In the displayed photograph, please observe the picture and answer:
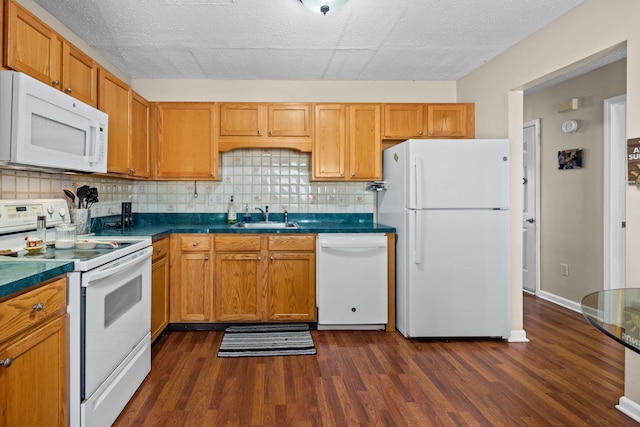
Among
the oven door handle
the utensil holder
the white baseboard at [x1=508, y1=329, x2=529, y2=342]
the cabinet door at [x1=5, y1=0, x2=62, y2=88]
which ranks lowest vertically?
the white baseboard at [x1=508, y1=329, x2=529, y2=342]

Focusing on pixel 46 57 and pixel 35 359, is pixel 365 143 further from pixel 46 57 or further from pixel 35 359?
pixel 35 359

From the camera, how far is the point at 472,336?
3049 millimetres

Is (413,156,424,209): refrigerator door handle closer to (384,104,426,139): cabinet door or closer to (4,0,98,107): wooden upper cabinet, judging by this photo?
(384,104,426,139): cabinet door

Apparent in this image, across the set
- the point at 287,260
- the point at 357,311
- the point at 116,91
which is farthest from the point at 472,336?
the point at 116,91

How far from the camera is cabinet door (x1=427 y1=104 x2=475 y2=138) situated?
3.63 metres

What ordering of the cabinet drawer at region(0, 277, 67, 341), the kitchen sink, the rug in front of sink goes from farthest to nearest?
1. the kitchen sink
2. the rug in front of sink
3. the cabinet drawer at region(0, 277, 67, 341)

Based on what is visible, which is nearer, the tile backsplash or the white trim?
the white trim

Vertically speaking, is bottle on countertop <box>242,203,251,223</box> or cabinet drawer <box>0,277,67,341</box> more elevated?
bottle on countertop <box>242,203,251,223</box>

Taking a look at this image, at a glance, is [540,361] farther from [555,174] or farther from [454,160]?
[555,174]

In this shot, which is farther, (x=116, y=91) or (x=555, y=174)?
(x=555, y=174)

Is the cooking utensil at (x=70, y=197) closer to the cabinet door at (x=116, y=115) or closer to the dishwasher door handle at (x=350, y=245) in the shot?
the cabinet door at (x=116, y=115)

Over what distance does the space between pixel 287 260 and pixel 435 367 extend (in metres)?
1.43

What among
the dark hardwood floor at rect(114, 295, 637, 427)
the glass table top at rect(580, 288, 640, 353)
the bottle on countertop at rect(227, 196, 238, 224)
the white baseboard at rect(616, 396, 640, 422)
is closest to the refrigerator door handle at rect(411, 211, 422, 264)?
the dark hardwood floor at rect(114, 295, 637, 427)

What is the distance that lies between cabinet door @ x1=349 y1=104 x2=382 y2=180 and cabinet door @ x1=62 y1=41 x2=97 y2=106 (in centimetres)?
208
